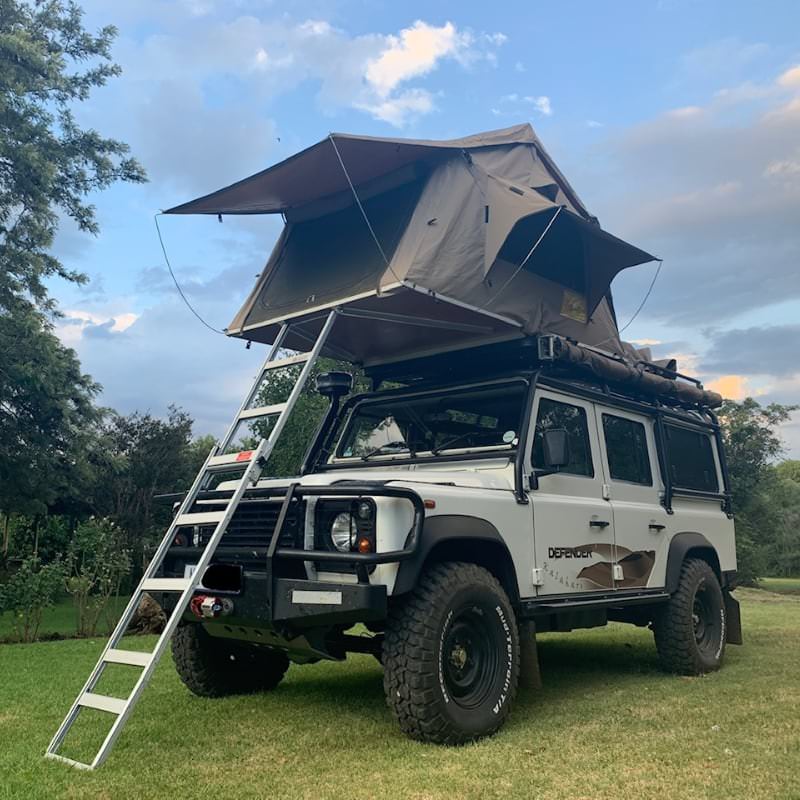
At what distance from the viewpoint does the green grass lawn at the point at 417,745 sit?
3.30 metres

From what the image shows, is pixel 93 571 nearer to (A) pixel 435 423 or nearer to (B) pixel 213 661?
(B) pixel 213 661

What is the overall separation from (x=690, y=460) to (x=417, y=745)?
14.0 feet

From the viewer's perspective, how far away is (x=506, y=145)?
5883mm

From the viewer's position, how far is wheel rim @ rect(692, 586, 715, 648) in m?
6.55

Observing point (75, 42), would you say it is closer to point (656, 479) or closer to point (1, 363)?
point (1, 363)

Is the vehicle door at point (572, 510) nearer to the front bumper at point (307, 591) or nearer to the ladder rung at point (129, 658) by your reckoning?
the front bumper at point (307, 591)

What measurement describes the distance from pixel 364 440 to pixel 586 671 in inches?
110

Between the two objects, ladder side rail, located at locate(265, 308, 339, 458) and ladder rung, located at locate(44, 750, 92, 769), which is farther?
ladder side rail, located at locate(265, 308, 339, 458)

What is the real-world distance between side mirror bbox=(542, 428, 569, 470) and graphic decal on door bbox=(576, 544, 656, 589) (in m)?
0.81

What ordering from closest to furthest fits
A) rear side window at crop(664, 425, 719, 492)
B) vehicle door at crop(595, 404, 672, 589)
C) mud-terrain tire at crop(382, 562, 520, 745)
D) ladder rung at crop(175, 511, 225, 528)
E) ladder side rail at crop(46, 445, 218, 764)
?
mud-terrain tire at crop(382, 562, 520, 745)
ladder side rail at crop(46, 445, 218, 764)
ladder rung at crop(175, 511, 225, 528)
vehicle door at crop(595, 404, 672, 589)
rear side window at crop(664, 425, 719, 492)

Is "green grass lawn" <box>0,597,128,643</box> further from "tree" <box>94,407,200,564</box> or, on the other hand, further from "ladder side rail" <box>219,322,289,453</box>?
"ladder side rail" <box>219,322,289,453</box>

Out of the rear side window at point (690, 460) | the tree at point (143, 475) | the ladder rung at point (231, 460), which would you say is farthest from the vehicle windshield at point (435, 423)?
the tree at point (143, 475)

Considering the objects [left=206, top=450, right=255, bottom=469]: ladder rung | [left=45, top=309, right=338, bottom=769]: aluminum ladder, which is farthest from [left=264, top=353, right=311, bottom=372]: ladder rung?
[left=206, top=450, right=255, bottom=469]: ladder rung

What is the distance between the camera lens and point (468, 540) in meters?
4.32
